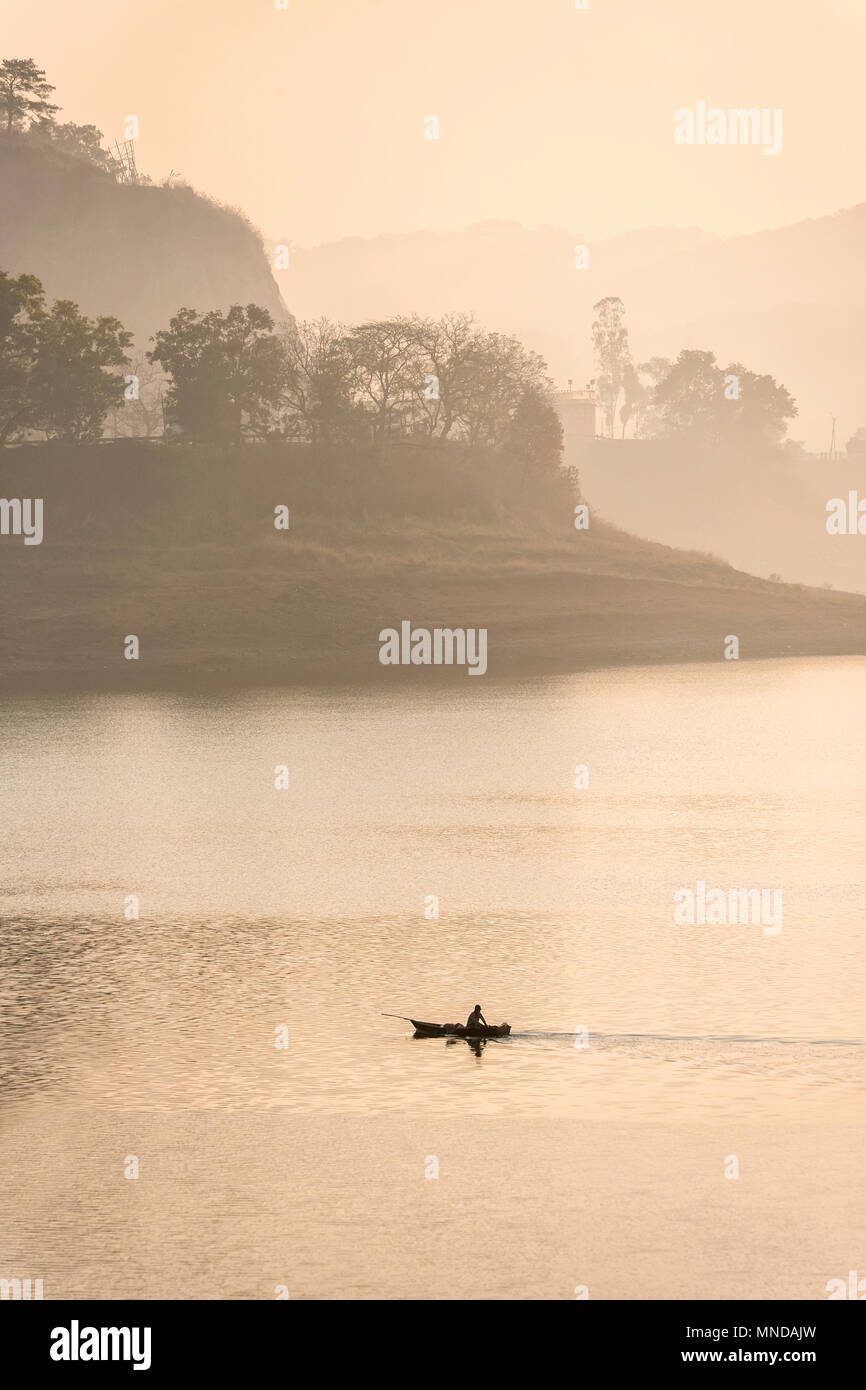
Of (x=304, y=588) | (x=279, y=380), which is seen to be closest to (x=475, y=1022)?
(x=304, y=588)

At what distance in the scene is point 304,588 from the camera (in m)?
93.9

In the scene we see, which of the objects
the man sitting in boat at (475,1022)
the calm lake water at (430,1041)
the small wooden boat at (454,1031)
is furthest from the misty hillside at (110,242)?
the man sitting in boat at (475,1022)

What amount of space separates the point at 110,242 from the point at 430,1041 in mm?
167882

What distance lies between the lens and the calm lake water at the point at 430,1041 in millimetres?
15828

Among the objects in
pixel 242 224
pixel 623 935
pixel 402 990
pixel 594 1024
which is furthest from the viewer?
pixel 242 224

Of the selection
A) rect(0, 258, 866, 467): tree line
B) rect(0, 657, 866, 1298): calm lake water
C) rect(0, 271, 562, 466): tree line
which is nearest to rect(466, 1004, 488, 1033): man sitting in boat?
rect(0, 657, 866, 1298): calm lake water

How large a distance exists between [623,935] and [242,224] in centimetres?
17575

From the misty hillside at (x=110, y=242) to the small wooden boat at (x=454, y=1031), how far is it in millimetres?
154658

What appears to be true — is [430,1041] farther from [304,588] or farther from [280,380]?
[280,380]

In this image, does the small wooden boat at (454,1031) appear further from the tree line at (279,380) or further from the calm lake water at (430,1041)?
the tree line at (279,380)

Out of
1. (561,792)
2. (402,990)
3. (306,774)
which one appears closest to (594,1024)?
(402,990)

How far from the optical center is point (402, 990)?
25125 millimetres

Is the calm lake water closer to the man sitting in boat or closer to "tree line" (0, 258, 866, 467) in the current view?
the man sitting in boat
